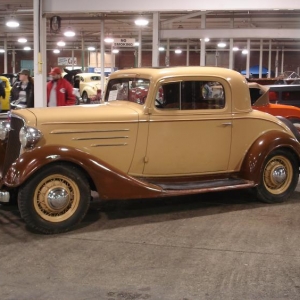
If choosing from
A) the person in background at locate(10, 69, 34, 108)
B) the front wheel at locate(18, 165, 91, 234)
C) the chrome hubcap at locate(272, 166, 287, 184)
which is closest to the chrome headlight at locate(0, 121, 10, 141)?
the front wheel at locate(18, 165, 91, 234)

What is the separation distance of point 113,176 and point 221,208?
1683mm

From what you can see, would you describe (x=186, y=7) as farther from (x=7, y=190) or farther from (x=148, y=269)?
(x=148, y=269)

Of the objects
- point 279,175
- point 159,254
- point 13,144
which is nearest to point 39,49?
point 13,144

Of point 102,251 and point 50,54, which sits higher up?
point 50,54

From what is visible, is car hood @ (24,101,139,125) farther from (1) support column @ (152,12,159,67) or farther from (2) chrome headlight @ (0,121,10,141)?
(1) support column @ (152,12,159,67)

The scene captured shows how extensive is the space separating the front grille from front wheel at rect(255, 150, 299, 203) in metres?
3.08

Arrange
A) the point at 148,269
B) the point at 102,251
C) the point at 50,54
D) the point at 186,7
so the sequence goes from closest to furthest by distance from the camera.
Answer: the point at 148,269
the point at 102,251
the point at 186,7
the point at 50,54

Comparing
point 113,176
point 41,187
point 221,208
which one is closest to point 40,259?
point 41,187

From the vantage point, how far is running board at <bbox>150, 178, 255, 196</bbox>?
18.7 feet

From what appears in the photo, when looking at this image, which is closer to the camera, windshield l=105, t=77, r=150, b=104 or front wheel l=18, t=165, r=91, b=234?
front wheel l=18, t=165, r=91, b=234

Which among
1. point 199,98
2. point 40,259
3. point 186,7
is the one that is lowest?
point 40,259

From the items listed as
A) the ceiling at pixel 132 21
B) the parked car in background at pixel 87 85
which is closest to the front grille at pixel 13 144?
the ceiling at pixel 132 21

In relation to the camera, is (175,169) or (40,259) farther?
(175,169)

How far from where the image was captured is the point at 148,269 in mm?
4242
